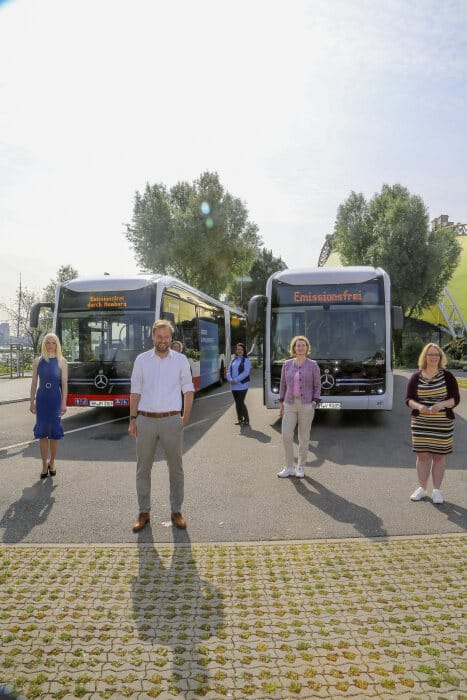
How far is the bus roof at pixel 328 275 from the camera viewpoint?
36.1ft

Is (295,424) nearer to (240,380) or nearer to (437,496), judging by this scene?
(437,496)

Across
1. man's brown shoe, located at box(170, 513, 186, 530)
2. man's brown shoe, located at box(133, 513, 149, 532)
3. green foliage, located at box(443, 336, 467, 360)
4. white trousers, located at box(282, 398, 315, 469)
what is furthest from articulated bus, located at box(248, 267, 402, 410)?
green foliage, located at box(443, 336, 467, 360)

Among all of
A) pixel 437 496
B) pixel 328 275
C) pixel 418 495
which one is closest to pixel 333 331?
pixel 328 275

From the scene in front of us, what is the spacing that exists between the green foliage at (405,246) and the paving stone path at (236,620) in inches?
1311

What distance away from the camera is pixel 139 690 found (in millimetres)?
2662

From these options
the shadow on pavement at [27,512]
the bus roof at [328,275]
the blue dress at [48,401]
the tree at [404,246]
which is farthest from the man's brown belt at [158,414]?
the tree at [404,246]

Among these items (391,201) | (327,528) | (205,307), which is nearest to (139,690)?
(327,528)

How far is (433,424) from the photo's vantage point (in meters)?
5.86

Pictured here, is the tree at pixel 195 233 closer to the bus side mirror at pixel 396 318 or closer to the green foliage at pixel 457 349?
the green foliage at pixel 457 349

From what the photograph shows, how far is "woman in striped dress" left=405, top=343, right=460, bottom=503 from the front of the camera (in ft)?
19.0

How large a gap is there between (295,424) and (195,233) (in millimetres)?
33497

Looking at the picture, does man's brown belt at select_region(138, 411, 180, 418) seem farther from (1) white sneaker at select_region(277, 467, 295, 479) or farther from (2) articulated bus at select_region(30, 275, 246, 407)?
(2) articulated bus at select_region(30, 275, 246, 407)

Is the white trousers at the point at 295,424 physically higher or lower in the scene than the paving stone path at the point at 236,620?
higher

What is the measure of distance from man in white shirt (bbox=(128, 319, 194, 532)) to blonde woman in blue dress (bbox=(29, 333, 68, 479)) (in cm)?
224
